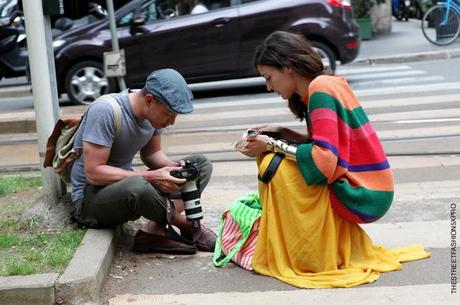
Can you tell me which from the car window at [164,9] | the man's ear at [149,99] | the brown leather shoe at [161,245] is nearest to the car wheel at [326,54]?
the car window at [164,9]

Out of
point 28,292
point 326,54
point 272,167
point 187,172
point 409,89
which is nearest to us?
point 28,292

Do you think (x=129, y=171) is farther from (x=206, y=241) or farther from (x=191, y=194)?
(x=206, y=241)

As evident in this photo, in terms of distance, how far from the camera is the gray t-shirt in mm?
3941

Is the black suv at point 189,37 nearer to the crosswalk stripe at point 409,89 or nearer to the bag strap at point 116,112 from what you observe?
the crosswalk stripe at point 409,89

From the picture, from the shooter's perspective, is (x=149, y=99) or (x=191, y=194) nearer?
(x=149, y=99)

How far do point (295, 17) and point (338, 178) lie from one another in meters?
7.17

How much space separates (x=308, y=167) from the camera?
357cm

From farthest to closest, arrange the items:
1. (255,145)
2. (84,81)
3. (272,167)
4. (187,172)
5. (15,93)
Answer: (15,93)
(84,81)
(187,172)
(255,145)
(272,167)

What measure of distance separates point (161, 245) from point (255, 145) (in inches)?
34.9

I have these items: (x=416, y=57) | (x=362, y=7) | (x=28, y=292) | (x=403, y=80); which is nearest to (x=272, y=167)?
(x=28, y=292)

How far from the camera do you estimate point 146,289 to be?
3730 mm

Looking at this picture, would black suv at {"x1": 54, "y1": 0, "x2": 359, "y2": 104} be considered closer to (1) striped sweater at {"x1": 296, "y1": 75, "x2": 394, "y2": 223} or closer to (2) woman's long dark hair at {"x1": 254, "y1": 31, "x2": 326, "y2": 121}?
(2) woman's long dark hair at {"x1": 254, "y1": 31, "x2": 326, "y2": 121}

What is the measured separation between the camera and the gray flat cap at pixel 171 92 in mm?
3852

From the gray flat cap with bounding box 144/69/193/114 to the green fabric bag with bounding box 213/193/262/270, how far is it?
64cm
